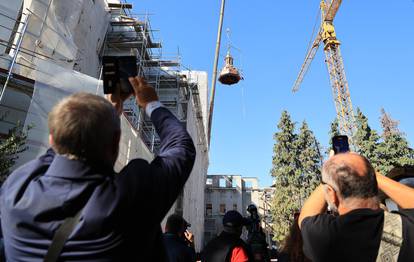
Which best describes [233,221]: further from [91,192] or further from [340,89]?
[340,89]

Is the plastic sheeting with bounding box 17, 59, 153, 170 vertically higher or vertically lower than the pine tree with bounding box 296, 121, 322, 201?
lower

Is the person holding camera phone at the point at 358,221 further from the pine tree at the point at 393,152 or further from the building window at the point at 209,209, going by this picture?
the building window at the point at 209,209

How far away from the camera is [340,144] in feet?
6.15

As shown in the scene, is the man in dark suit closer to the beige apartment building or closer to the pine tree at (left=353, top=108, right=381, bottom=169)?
the pine tree at (left=353, top=108, right=381, bottom=169)

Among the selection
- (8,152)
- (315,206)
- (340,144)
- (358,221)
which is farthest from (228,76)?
(358,221)

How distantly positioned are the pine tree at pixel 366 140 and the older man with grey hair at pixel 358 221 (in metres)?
23.5

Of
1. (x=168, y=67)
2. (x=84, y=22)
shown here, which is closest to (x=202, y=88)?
(x=168, y=67)

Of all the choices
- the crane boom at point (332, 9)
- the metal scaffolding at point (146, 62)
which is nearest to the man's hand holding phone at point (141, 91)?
the metal scaffolding at point (146, 62)

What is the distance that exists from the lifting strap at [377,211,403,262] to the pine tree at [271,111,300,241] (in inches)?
1087

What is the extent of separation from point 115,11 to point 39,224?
1759 cm

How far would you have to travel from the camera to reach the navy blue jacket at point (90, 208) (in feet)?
3.26

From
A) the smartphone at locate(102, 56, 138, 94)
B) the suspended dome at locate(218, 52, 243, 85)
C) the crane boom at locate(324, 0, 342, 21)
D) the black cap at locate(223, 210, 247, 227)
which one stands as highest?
the crane boom at locate(324, 0, 342, 21)

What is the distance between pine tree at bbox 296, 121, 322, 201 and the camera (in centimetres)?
2931

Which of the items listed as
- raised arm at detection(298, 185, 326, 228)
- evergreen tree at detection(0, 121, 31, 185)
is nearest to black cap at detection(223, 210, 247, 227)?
raised arm at detection(298, 185, 326, 228)
